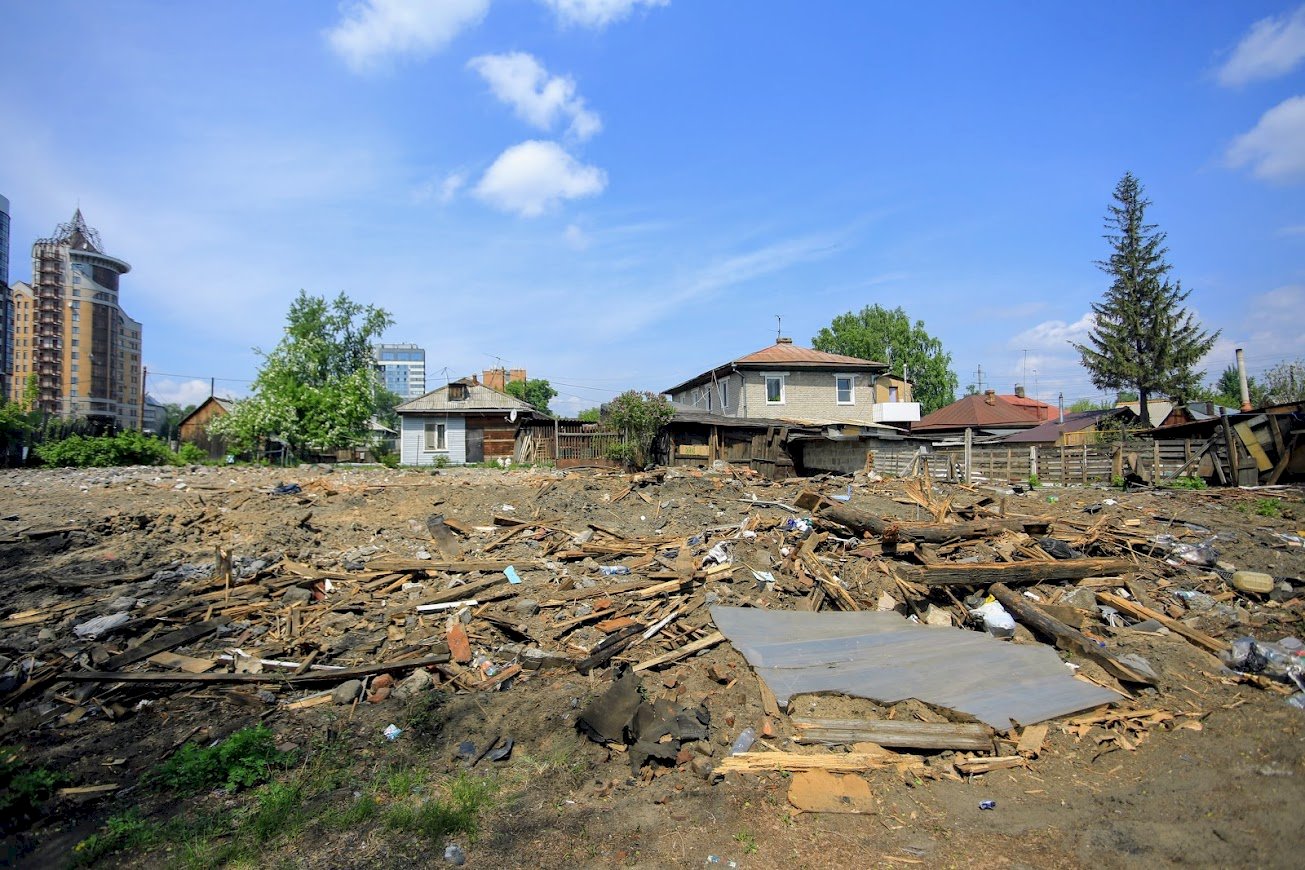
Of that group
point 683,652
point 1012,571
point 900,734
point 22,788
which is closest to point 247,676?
point 22,788

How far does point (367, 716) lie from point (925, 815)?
14.5 ft

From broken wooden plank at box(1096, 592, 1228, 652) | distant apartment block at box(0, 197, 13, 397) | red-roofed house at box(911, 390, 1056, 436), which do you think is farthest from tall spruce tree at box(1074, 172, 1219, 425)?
distant apartment block at box(0, 197, 13, 397)

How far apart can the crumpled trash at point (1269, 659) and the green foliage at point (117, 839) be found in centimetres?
870

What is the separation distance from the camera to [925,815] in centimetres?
415

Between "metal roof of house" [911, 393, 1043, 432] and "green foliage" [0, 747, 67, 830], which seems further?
"metal roof of house" [911, 393, 1043, 432]

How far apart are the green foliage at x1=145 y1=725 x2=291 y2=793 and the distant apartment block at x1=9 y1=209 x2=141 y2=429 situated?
238 feet

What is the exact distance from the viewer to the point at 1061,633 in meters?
6.66

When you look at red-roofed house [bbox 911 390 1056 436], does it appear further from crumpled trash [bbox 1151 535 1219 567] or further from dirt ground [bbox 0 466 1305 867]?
crumpled trash [bbox 1151 535 1219 567]

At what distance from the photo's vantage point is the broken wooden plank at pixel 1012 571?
7891 millimetres

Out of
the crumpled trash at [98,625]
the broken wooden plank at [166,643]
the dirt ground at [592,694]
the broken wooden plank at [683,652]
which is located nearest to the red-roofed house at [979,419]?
the dirt ground at [592,694]

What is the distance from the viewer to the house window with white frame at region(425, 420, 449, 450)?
31.1 metres

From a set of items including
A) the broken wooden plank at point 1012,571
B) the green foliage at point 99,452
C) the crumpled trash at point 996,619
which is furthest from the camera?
the green foliage at point 99,452

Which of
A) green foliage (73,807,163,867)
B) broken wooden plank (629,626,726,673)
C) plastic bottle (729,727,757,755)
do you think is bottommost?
green foliage (73,807,163,867)

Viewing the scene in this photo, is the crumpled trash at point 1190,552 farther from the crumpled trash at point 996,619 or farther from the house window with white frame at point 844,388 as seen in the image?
the house window with white frame at point 844,388
